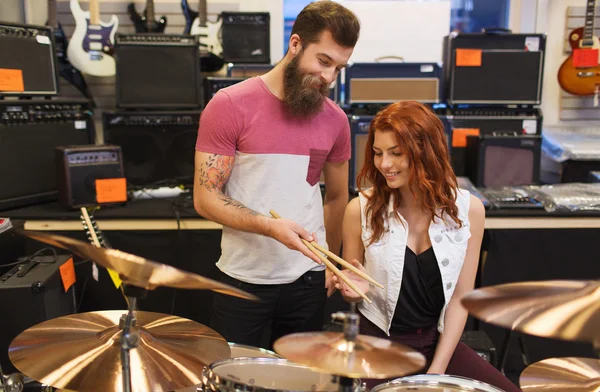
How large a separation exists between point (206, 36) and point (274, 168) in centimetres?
213

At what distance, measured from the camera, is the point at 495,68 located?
3178mm

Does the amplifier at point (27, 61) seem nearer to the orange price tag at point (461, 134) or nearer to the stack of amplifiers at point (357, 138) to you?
the stack of amplifiers at point (357, 138)

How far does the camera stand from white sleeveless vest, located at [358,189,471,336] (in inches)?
65.7

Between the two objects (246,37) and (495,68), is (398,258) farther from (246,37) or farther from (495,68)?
(246,37)

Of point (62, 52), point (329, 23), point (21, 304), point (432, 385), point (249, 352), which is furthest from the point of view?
point (62, 52)

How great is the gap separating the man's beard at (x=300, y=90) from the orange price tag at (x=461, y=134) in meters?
1.67

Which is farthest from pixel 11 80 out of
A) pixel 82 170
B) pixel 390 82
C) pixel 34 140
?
pixel 390 82

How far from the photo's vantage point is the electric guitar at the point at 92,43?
339 cm

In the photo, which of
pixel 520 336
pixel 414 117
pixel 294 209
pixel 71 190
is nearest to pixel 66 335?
pixel 294 209

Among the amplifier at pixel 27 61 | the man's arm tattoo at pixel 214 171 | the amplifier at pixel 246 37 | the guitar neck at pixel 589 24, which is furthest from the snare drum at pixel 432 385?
the guitar neck at pixel 589 24

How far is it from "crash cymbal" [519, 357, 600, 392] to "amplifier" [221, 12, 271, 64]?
8.40 feet

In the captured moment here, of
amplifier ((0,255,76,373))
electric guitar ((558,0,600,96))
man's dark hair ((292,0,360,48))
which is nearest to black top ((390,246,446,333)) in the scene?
man's dark hair ((292,0,360,48))

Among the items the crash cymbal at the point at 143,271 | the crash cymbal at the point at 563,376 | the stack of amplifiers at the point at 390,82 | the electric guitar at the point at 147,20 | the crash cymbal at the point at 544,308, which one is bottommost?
the crash cymbal at the point at 563,376

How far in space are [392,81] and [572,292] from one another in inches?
89.3
